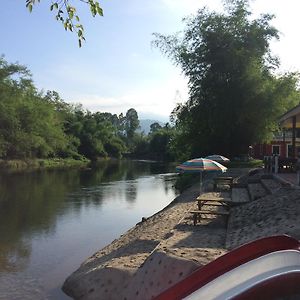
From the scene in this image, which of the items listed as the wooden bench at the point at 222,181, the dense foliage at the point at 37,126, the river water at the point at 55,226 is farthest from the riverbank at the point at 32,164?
the wooden bench at the point at 222,181

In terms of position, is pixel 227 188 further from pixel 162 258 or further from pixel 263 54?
pixel 263 54

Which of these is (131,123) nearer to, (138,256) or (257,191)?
(257,191)

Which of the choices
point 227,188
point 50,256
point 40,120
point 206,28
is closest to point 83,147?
point 40,120

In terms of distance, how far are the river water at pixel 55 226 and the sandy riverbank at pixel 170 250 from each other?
3.16 feet

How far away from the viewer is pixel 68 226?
1703cm

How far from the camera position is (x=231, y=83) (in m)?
30.1

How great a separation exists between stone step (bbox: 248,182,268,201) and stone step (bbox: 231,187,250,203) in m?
0.20

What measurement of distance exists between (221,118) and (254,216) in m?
19.6

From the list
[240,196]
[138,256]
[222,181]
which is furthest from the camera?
[222,181]

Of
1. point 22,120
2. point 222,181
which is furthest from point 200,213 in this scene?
point 22,120

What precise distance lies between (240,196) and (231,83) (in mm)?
16090

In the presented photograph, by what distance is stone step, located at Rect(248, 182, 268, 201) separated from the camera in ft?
46.0

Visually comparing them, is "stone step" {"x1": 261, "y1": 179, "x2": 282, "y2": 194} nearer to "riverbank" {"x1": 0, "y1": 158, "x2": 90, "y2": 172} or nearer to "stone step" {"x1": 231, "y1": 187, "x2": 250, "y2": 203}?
"stone step" {"x1": 231, "y1": 187, "x2": 250, "y2": 203}

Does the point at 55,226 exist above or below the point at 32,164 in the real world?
below
